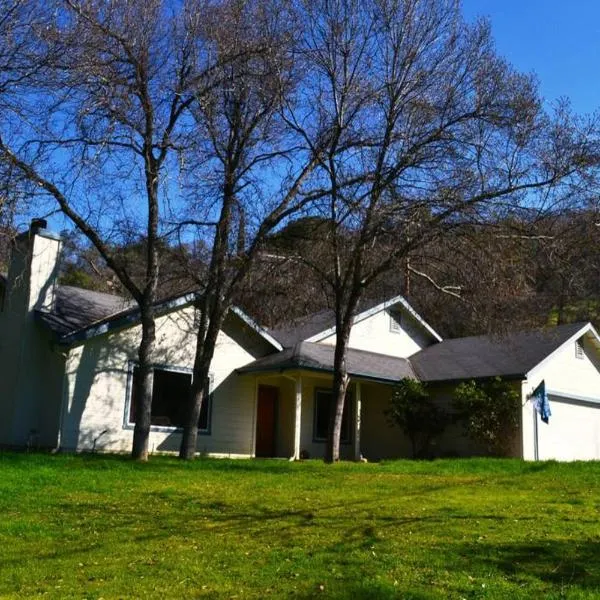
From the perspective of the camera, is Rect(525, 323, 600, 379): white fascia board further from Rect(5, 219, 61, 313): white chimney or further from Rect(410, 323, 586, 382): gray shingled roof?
Rect(5, 219, 61, 313): white chimney

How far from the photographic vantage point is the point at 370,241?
15.6m

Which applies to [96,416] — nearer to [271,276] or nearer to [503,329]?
[271,276]

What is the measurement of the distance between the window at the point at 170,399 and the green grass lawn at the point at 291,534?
463cm

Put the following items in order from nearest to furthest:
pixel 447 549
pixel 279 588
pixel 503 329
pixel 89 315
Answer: pixel 279 588
pixel 447 549
pixel 503 329
pixel 89 315

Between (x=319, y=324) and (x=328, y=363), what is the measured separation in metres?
3.84

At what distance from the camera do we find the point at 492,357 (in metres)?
21.5

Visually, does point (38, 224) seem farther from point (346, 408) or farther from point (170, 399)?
point (346, 408)

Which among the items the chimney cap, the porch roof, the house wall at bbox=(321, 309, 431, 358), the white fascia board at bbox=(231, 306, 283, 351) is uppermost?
the chimney cap

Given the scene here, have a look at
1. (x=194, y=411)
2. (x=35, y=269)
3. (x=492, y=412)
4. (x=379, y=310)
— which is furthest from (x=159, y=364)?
(x=492, y=412)

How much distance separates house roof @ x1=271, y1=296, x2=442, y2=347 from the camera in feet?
73.5

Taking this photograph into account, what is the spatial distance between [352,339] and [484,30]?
10.4m

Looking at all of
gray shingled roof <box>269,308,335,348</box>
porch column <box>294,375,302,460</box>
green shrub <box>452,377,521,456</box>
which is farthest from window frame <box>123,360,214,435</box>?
green shrub <box>452,377,521,456</box>

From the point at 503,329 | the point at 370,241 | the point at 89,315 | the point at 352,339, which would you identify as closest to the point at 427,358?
the point at 352,339

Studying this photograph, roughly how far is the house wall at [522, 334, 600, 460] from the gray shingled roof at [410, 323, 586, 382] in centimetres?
36
